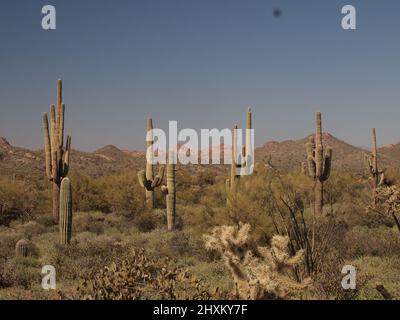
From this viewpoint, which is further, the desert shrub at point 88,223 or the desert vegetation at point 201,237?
the desert shrub at point 88,223

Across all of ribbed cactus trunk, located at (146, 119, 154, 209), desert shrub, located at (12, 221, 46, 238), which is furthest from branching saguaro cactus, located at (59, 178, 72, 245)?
ribbed cactus trunk, located at (146, 119, 154, 209)

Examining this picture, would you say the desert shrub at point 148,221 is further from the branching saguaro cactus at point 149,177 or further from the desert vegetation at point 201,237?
the branching saguaro cactus at point 149,177

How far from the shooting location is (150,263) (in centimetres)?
559

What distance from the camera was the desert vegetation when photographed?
5.16 metres

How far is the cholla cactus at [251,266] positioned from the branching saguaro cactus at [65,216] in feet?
29.5

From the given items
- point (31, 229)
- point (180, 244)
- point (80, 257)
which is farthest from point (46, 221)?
point (180, 244)

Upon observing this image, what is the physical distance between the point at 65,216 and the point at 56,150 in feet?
13.2

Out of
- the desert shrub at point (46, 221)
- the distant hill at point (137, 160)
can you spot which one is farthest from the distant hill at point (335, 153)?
the desert shrub at point (46, 221)

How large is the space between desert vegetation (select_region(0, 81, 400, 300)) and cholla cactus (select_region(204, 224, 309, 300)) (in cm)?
1

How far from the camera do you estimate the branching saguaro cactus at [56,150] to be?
53.7 ft

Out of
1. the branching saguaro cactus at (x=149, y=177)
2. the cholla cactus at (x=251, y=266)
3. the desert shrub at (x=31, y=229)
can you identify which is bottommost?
the desert shrub at (x=31, y=229)

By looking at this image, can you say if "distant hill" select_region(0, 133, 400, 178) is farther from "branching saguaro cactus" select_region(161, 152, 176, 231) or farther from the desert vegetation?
"branching saguaro cactus" select_region(161, 152, 176, 231)
